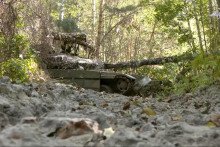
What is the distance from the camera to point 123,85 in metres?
10.2

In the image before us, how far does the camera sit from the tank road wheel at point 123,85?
10101 millimetres

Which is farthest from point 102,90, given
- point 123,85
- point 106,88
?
point 123,85

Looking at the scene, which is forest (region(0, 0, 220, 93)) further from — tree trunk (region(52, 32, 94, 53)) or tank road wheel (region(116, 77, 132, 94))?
tank road wheel (region(116, 77, 132, 94))

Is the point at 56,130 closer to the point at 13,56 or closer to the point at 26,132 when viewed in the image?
the point at 26,132

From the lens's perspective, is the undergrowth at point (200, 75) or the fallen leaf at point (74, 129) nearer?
the fallen leaf at point (74, 129)

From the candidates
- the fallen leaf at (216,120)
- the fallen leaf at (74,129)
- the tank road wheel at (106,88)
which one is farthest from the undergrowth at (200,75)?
the fallen leaf at (74,129)

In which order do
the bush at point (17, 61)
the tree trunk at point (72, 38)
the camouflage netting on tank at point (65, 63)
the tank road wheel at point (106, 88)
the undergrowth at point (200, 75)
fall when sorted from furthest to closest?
the tree trunk at point (72, 38) → the camouflage netting on tank at point (65, 63) → the tank road wheel at point (106, 88) → the bush at point (17, 61) → the undergrowth at point (200, 75)

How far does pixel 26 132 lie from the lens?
1421 millimetres

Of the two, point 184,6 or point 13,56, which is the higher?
point 184,6

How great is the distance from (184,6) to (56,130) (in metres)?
8.33

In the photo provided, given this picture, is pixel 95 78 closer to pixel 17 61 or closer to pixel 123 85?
pixel 123 85

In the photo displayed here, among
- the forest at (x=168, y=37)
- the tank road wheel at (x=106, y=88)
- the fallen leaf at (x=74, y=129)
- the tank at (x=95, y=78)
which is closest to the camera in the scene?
the fallen leaf at (x=74, y=129)

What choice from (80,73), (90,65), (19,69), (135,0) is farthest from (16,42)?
(135,0)

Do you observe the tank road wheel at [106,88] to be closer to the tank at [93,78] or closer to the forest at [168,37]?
the tank at [93,78]
